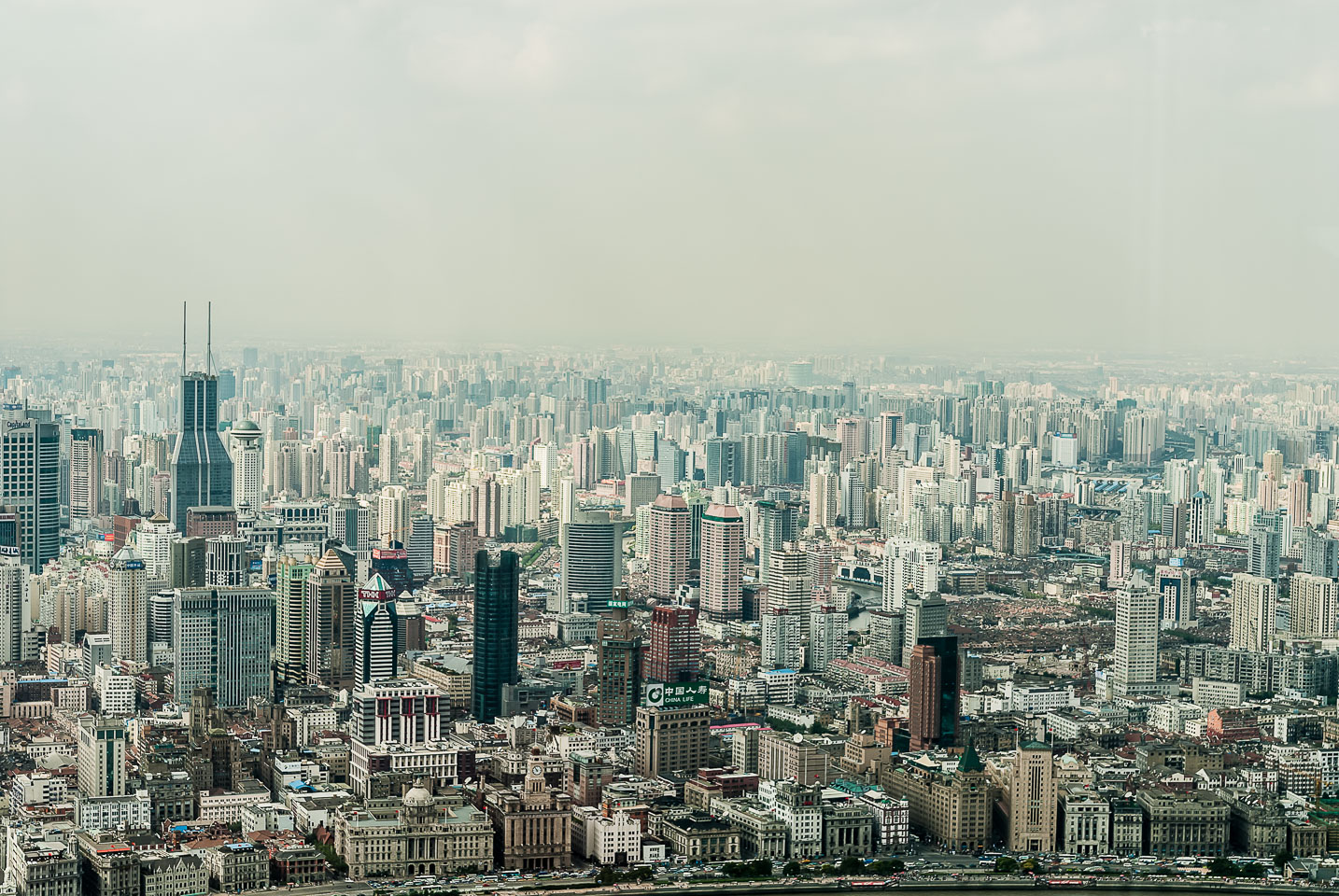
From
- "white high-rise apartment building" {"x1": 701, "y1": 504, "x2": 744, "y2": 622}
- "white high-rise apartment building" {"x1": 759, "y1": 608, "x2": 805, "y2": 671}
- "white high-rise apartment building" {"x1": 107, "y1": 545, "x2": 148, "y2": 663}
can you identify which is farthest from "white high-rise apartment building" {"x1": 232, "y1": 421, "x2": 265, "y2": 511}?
"white high-rise apartment building" {"x1": 759, "y1": 608, "x2": 805, "y2": 671}

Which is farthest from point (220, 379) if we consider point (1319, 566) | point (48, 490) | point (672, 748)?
point (1319, 566)

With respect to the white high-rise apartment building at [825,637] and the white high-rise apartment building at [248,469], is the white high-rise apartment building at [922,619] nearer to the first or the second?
the white high-rise apartment building at [825,637]

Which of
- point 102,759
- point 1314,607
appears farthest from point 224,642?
point 1314,607

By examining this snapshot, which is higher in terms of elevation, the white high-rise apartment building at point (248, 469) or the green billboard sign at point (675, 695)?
the white high-rise apartment building at point (248, 469)

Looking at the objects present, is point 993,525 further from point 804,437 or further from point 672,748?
point 672,748

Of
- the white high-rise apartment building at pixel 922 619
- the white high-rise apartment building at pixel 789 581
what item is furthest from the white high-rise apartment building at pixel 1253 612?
the white high-rise apartment building at pixel 789 581

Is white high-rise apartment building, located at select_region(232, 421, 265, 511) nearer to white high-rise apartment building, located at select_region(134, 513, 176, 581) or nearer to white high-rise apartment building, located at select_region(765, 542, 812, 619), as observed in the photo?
white high-rise apartment building, located at select_region(134, 513, 176, 581)
